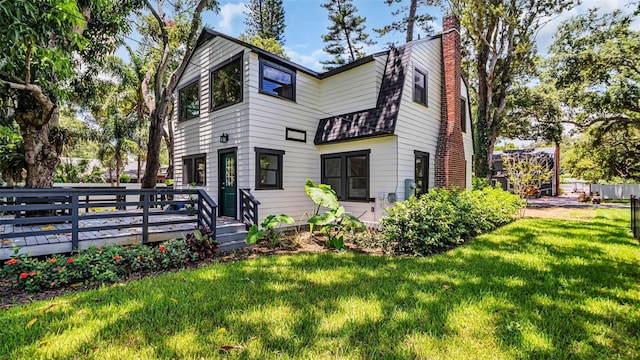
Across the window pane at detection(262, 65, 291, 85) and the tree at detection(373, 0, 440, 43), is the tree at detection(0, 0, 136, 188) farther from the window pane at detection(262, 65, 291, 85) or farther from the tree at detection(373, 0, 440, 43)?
the tree at detection(373, 0, 440, 43)

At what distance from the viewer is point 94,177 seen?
21.2 meters

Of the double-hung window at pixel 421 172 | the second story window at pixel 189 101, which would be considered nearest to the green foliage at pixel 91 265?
the second story window at pixel 189 101

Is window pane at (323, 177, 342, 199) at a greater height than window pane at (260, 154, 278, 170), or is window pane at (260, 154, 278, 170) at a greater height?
window pane at (260, 154, 278, 170)

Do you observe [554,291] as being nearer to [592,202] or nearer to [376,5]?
[376,5]

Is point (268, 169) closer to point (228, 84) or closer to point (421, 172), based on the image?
point (228, 84)

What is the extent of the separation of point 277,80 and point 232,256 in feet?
18.9

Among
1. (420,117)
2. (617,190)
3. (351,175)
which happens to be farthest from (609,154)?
(351,175)

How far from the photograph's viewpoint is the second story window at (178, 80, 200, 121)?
10586 mm

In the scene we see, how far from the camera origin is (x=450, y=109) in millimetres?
10344

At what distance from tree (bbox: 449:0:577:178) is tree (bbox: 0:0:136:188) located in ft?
47.1

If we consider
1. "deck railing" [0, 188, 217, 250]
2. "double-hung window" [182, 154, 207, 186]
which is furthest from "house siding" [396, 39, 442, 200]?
"double-hung window" [182, 154, 207, 186]

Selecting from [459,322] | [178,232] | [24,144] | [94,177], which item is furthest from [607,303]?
[94,177]

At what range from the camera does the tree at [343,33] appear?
784 inches

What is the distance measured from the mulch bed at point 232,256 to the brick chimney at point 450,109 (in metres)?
5.18
